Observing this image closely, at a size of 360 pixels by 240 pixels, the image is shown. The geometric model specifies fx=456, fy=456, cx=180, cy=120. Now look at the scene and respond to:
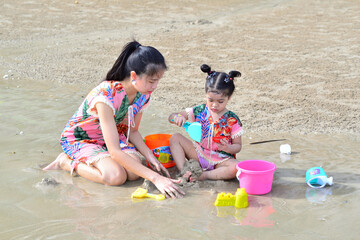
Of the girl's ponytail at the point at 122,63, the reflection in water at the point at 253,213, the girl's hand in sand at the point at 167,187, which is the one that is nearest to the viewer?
the reflection in water at the point at 253,213

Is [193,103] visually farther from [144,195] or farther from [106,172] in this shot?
[144,195]

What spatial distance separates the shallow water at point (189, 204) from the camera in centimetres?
268

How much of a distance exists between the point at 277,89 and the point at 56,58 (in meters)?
3.81

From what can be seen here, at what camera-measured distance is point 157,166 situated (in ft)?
11.3

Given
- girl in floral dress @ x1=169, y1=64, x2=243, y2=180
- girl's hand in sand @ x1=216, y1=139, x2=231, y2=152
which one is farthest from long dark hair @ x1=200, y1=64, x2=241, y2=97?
girl's hand in sand @ x1=216, y1=139, x2=231, y2=152

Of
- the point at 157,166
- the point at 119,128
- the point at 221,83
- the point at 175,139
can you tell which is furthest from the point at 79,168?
the point at 221,83

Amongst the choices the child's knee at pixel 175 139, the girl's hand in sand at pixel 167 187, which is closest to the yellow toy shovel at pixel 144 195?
the girl's hand in sand at pixel 167 187

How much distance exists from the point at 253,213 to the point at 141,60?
130 cm

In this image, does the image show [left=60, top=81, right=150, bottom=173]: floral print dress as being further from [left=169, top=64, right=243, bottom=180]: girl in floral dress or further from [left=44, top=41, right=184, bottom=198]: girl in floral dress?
[left=169, top=64, right=243, bottom=180]: girl in floral dress

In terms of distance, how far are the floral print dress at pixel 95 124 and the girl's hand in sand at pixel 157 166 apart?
180 millimetres

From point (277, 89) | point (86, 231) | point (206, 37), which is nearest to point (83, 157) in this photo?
point (86, 231)

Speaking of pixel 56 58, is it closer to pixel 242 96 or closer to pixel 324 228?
pixel 242 96

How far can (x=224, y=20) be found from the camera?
10.6 m

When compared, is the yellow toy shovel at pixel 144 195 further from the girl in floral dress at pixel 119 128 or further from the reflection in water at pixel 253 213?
the reflection in water at pixel 253 213
